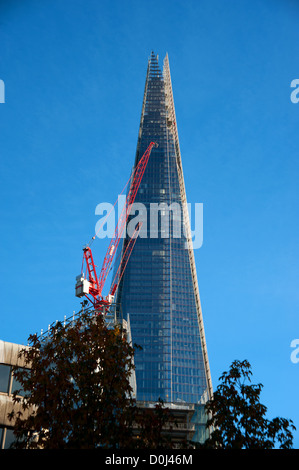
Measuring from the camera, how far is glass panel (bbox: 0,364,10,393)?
45.6m

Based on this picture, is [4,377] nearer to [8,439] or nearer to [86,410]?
[8,439]

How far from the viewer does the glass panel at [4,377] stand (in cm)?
4556

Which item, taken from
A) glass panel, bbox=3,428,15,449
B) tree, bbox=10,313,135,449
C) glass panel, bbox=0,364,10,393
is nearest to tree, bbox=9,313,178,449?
tree, bbox=10,313,135,449

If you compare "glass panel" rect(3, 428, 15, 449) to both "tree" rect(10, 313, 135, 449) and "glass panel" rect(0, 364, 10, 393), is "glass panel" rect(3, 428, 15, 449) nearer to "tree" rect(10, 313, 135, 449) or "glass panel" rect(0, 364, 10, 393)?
"glass panel" rect(0, 364, 10, 393)

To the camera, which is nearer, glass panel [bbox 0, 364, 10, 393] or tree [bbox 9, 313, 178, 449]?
tree [bbox 9, 313, 178, 449]

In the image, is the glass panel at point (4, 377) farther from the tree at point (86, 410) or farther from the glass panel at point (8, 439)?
the tree at point (86, 410)

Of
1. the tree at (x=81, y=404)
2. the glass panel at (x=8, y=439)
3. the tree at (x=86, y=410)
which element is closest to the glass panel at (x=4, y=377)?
the glass panel at (x=8, y=439)

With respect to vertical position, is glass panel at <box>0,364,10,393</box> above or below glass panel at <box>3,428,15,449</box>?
above

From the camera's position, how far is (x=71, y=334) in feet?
119

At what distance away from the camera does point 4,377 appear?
46000mm

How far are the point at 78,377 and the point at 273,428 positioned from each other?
11581mm

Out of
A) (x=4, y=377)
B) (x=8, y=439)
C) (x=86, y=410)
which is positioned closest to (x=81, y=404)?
(x=86, y=410)
